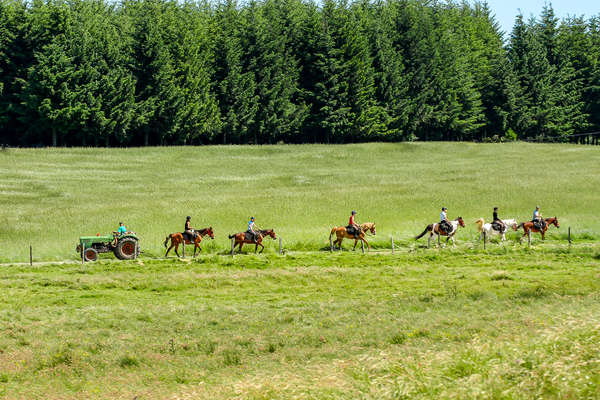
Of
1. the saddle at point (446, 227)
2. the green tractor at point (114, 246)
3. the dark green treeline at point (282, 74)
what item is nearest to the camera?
the green tractor at point (114, 246)

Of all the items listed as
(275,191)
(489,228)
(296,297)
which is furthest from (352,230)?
(275,191)

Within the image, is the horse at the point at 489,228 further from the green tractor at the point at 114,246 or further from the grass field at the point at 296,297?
the green tractor at the point at 114,246

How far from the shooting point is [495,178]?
60.5m

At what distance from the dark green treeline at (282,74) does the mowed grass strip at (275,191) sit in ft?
27.5

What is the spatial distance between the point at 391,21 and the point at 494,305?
3898 inches

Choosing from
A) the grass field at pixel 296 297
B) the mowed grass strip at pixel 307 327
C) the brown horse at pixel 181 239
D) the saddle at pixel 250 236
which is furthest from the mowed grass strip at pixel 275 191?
the mowed grass strip at pixel 307 327

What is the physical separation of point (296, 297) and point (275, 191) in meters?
31.6

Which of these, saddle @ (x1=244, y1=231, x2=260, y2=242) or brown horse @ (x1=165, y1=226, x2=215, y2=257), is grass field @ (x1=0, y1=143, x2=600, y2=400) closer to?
brown horse @ (x1=165, y1=226, x2=215, y2=257)

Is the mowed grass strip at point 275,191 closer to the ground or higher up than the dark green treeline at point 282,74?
closer to the ground

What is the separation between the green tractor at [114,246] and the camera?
107 ft

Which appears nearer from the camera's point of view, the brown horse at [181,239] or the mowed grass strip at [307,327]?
the mowed grass strip at [307,327]

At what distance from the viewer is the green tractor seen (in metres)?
32.6

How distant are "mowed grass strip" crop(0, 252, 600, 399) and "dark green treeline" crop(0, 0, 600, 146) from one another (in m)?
53.7

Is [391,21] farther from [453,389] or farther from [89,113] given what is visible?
[453,389]
